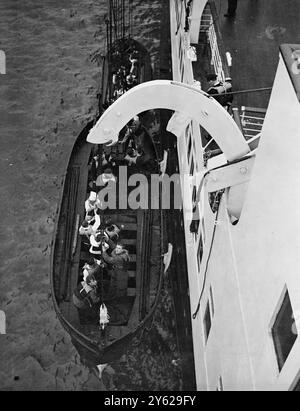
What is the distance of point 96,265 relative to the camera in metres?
13.2

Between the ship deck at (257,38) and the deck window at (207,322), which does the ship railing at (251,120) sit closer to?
the ship deck at (257,38)

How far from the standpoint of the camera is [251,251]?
26.6ft

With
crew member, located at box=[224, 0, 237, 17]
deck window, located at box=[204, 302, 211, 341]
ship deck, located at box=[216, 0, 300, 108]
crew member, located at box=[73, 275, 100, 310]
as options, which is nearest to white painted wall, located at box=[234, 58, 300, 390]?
deck window, located at box=[204, 302, 211, 341]

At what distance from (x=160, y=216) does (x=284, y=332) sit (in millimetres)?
8002

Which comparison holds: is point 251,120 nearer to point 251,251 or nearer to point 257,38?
point 257,38

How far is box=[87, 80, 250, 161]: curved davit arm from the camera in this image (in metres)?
8.98

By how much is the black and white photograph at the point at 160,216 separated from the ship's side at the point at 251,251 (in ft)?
0.12

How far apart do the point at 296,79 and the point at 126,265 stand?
794cm

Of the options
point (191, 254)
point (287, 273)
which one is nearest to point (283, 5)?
point (191, 254)

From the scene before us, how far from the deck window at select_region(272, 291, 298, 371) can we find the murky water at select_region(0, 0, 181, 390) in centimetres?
647

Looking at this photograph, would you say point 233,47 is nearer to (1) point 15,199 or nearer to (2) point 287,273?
(1) point 15,199

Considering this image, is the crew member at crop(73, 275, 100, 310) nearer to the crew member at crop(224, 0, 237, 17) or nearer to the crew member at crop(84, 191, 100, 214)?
the crew member at crop(84, 191, 100, 214)

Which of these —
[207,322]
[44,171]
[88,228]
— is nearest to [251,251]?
[207,322]

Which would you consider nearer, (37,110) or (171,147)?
(171,147)
